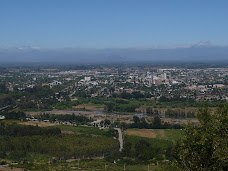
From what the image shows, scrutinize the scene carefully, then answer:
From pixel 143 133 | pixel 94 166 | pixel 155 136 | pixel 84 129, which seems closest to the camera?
pixel 94 166

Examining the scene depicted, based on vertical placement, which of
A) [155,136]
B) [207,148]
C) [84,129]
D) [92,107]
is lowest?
[155,136]

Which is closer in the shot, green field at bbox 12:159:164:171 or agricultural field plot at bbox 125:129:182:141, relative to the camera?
green field at bbox 12:159:164:171

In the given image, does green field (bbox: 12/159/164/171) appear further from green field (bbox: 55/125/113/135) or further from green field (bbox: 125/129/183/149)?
green field (bbox: 55/125/113/135)

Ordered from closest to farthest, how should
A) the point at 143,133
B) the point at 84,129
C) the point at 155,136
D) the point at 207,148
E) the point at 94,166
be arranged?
the point at 207,148
the point at 94,166
the point at 155,136
the point at 143,133
the point at 84,129

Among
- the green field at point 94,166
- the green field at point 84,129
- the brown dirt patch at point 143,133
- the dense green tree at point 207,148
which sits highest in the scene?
the dense green tree at point 207,148

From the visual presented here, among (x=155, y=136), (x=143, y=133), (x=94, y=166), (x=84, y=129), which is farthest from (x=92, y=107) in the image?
(x=94, y=166)

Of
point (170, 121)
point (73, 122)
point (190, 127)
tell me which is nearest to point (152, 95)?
point (170, 121)

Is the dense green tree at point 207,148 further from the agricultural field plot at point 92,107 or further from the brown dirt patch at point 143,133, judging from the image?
the agricultural field plot at point 92,107

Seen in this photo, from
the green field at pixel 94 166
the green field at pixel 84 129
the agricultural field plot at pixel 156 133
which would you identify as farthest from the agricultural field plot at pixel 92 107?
the green field at pixel 94 166

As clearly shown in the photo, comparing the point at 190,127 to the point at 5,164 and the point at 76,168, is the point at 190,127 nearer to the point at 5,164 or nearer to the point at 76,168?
the point at 76,168

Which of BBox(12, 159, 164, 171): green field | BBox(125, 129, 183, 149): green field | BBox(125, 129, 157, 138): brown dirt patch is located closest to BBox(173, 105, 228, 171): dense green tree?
BBox(12, 159, 164, 171): green field

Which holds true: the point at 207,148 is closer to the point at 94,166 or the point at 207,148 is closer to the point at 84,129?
the point at 94,166
